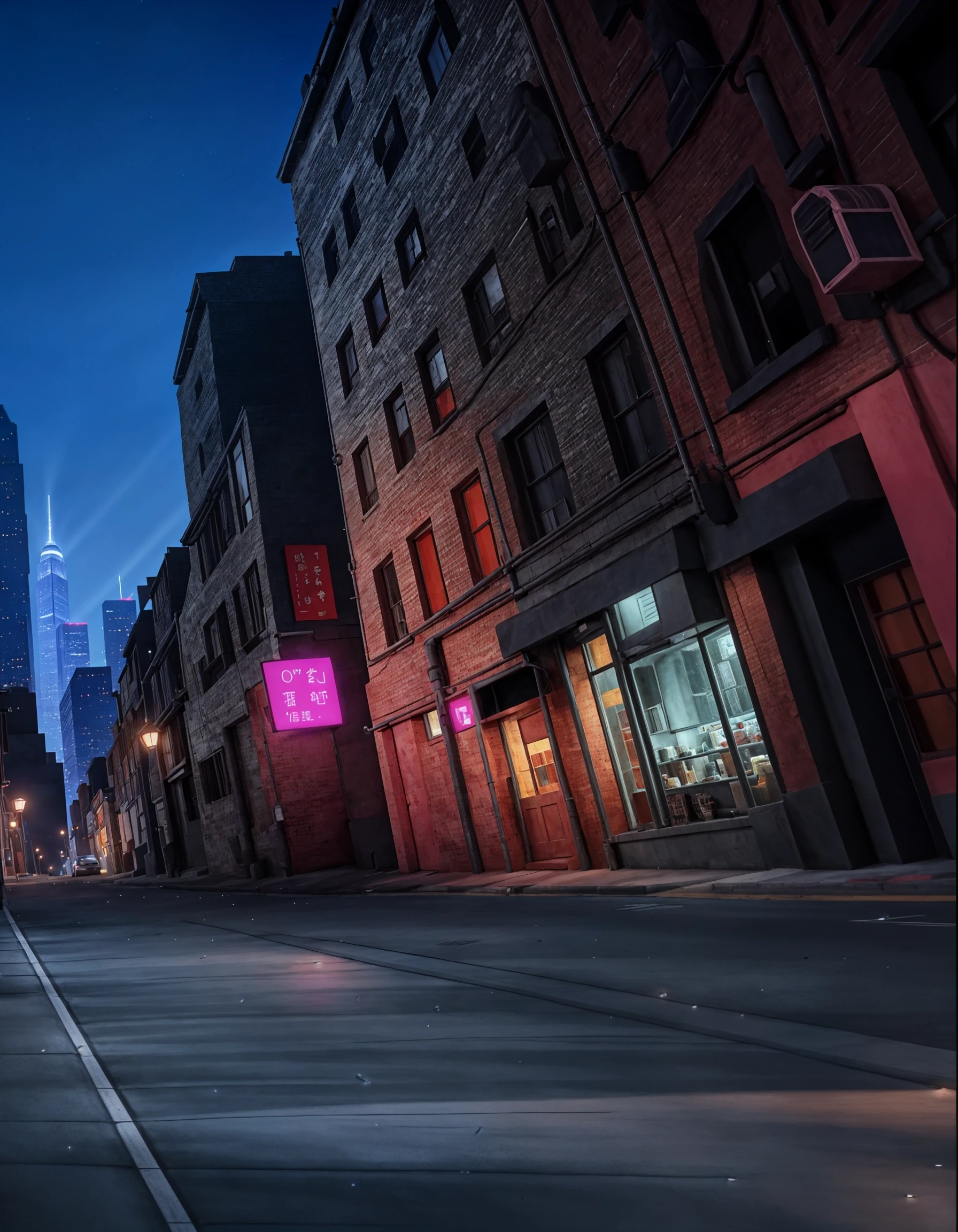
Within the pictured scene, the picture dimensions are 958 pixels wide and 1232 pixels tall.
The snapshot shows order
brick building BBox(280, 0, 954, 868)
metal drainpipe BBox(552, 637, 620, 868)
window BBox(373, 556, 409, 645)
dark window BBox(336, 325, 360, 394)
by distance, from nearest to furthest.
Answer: brick building BBox(280, 0, 954, 868), metal drainpipe BBox(552, 637, 620, 868), window BBox(373, 556, 409, 645), dark window BBox(336, 325, 360, 394)

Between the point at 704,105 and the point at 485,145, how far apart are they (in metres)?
6.51

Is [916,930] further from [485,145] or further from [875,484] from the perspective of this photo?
[485,145]

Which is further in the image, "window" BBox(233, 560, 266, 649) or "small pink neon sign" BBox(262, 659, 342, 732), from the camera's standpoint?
"window" BBox(233, 560, 266, 649)

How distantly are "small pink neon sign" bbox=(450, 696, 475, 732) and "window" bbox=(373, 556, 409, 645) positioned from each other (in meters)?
3.44

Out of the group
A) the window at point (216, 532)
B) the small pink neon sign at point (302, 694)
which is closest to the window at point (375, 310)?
the small pink neon sign at point (302, 694)

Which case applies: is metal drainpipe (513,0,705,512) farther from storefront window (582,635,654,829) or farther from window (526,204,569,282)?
storefront window (582,635,654,829)

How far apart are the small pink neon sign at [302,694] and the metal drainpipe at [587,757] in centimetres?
1378

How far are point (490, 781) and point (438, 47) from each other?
14.5 metres

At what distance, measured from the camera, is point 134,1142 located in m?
3.50

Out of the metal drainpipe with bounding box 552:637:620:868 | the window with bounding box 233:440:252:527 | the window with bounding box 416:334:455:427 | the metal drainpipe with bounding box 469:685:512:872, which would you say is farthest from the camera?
the window with bounding box 233:440:252:527

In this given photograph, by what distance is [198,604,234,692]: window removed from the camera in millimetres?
34750

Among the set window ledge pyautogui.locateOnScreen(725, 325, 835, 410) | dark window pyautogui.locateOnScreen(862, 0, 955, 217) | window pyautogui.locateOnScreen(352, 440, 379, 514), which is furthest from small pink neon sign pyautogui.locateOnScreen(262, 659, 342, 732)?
dark window pyautogui.locateOnScreen(862, 0, 955, 217)

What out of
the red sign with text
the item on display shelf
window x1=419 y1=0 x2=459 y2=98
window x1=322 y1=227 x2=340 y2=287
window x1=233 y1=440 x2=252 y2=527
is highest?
window x1=322 y1=227 x2=340 y2=287

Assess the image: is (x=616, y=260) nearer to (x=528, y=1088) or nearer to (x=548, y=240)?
(x=548, y=240)
